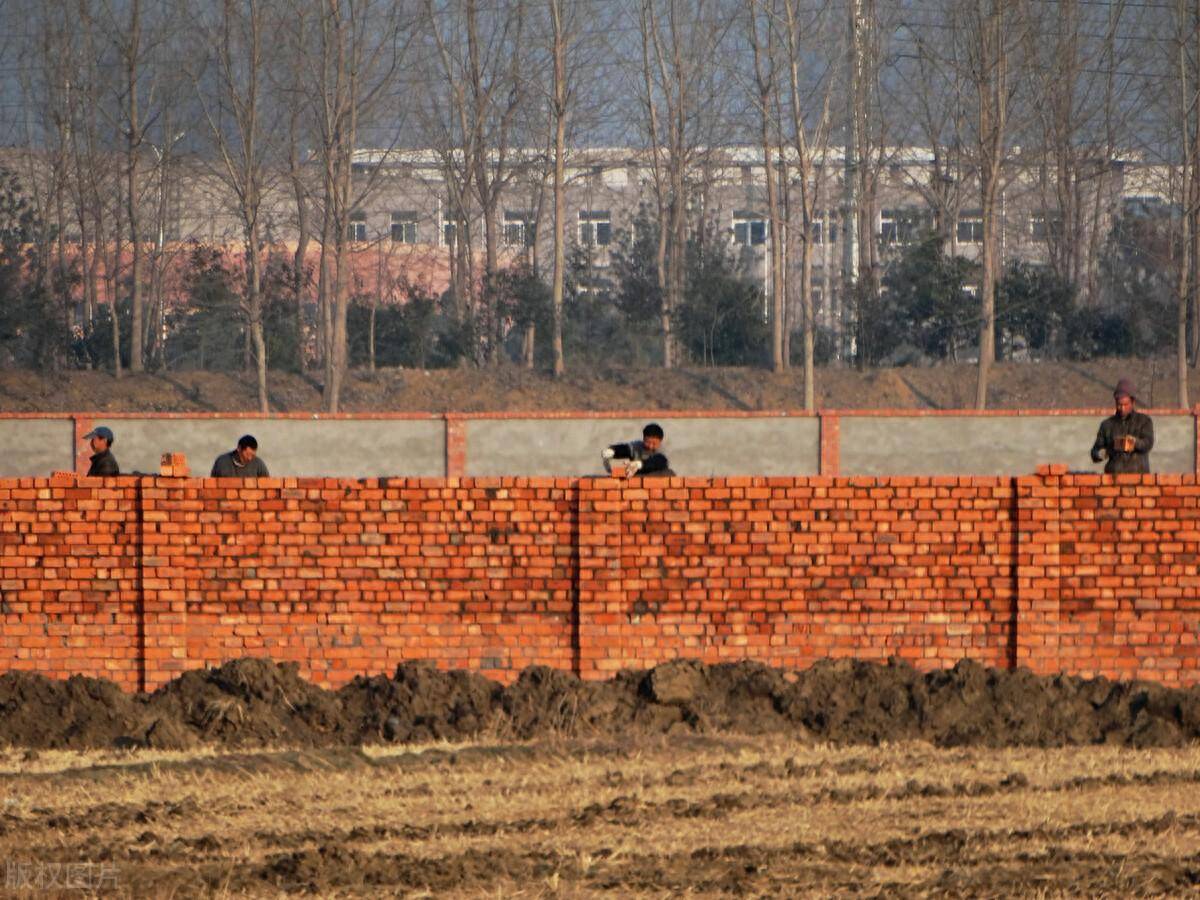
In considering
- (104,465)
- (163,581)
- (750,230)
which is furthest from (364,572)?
(750,230)

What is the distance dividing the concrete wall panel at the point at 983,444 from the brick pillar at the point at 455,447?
4.81 m

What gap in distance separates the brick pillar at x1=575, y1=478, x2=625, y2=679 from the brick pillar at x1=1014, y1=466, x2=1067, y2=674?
2559mm

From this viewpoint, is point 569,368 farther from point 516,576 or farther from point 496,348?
point 516,576

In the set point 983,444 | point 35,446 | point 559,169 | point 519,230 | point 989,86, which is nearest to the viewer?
point 35,446

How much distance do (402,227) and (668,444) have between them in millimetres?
27797

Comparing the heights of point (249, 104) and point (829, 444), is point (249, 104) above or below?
above

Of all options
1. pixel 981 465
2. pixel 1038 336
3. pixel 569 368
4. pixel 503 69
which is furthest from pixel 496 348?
pixel 981 465

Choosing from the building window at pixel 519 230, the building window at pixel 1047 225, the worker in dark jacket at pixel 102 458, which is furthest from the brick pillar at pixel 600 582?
the building window at pixel 519 230

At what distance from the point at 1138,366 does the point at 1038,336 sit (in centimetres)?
246

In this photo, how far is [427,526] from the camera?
34.3ft

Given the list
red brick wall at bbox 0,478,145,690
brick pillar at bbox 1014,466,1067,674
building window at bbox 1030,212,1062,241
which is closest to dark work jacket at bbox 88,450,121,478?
red brick wall at bbox 0,478,145,690

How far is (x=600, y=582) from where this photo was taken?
33.9 feet

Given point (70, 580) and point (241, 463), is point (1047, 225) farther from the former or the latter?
point (70, 580)

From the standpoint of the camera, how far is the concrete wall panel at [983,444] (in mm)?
20500
